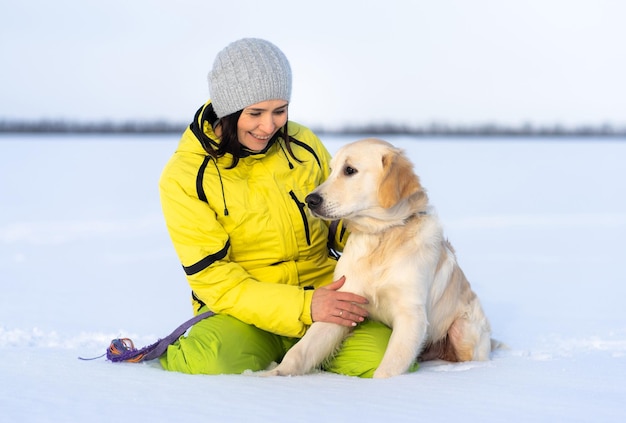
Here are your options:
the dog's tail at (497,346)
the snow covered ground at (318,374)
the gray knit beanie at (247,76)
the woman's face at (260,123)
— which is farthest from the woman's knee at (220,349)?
the dog's tail at (497,346)

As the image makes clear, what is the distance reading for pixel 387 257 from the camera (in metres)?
3.66

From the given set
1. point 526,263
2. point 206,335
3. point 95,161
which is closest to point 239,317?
point 206,335

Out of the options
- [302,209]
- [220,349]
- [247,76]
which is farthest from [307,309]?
[247,76]

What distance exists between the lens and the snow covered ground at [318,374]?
2766 mm

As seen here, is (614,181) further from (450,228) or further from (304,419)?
(304,419)

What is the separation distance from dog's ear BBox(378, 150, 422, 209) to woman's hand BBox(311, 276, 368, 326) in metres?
0.47

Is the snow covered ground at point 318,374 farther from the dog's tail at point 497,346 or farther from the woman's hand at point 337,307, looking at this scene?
the woman's hand at point 337,307

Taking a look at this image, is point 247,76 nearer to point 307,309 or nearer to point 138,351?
point 307,309

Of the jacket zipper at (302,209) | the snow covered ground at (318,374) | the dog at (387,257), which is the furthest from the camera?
the jacket zipper at (302,209)

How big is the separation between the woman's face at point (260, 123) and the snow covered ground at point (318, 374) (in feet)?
3.93

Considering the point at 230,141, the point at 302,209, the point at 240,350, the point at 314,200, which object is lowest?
the point at 240,350

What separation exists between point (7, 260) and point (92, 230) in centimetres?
191

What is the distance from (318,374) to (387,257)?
64 centimetres

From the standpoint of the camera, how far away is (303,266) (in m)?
4.05
